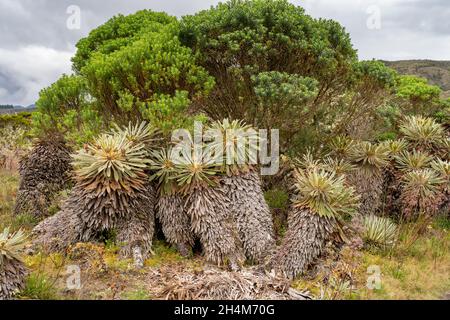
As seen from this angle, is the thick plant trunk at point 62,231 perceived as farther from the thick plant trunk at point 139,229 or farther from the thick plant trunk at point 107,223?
the thick plant trunk at point 139,229

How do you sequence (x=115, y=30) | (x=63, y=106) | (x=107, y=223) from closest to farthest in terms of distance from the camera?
(x=107, y=223) < (x=63, y=106) < (x=115, y=30)

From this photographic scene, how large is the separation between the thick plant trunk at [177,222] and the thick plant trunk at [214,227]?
254mm

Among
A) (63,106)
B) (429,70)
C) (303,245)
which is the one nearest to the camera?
(303,245)

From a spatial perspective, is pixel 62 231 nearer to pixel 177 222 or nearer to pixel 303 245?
pixel 177 222

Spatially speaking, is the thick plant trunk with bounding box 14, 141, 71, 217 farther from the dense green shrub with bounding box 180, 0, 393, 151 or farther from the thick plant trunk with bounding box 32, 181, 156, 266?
the dense green shrub with bounding box 180, 0, 393, 151

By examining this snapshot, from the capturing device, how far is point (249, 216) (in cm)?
723

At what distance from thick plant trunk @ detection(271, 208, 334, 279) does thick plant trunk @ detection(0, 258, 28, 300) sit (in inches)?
150

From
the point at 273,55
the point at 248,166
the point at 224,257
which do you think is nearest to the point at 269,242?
the point at 224,257

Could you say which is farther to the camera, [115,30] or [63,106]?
[115,30]

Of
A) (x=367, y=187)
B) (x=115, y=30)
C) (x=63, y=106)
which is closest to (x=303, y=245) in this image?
(x=367, y=187)

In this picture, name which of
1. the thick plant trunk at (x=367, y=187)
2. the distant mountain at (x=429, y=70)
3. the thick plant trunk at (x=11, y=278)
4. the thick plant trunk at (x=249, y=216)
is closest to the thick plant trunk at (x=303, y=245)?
the thick plant trunk at (x=249, y=216)

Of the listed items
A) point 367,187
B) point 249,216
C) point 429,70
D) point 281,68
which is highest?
point 429,70

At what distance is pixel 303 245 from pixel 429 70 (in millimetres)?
72955

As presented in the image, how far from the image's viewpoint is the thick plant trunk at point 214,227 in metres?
6.94
